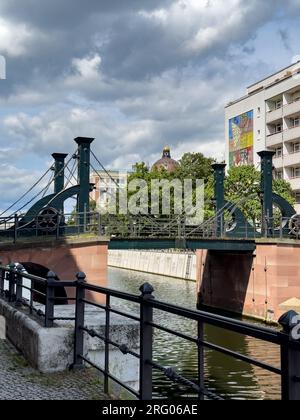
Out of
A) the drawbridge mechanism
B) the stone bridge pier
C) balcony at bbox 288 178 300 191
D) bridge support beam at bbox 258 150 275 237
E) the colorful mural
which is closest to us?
the stone bridge pier

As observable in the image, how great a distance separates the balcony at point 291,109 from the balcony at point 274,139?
216 centimetres

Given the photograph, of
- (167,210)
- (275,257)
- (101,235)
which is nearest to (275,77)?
(167,210)

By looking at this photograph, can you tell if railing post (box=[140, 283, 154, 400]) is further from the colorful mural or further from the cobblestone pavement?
the colorful mural

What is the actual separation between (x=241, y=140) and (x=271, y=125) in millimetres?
5241

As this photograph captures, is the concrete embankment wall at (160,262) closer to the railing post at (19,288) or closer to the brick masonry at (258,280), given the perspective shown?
the brick masonry at (258,280)

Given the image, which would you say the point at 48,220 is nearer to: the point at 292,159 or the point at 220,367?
the point at 220,367

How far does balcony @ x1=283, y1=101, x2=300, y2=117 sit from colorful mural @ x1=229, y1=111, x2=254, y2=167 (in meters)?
6.68

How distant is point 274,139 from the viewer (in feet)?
174

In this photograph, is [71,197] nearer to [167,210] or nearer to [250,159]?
[167,210]

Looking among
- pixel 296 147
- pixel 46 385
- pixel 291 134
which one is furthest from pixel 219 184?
pixel 46 385

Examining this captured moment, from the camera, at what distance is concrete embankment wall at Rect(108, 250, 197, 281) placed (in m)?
45.8

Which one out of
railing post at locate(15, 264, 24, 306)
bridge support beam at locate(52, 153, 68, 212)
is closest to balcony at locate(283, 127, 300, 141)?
bridge support beam at locate(52, 153, 68, 212)

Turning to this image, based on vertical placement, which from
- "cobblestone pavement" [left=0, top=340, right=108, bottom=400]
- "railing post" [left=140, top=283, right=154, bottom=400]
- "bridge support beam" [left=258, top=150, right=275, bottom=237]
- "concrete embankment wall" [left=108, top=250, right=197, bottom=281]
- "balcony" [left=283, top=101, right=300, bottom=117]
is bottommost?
"concrete embankment wall" [left=108, top=250, right=197, bottom=281]

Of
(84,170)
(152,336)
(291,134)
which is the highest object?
(291,134)
